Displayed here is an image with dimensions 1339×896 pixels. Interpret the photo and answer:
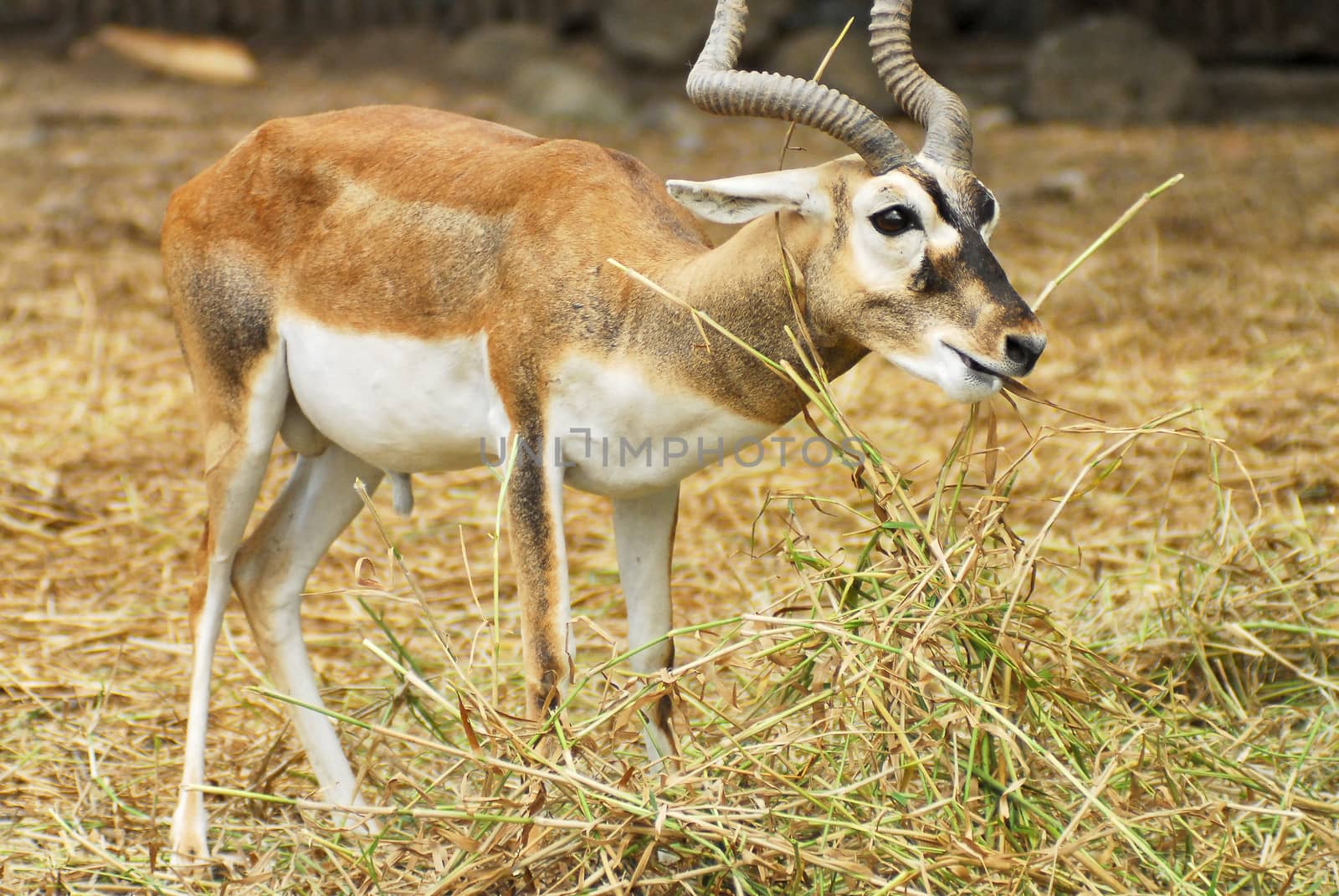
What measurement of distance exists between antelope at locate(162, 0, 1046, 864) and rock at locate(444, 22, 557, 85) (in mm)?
9318

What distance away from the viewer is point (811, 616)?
350 centimetres

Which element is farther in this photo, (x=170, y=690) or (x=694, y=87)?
(x=170, y=690)

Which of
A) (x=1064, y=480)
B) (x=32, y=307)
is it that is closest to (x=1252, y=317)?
(x=1064, y=480)

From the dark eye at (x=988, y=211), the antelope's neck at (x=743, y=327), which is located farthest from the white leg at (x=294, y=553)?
the dark eye at (x=988, y=211)

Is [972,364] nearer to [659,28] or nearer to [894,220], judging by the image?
[894,220]

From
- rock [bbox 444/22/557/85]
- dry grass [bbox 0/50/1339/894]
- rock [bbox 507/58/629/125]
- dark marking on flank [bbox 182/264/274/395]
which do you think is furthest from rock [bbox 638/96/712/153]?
dark marking on flank [bbox 182/264/274/395]

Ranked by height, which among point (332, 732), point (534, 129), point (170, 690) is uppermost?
point (332, 732)

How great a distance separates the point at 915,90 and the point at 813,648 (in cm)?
131

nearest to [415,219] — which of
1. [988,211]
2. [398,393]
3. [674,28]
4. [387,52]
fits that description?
[398,393]

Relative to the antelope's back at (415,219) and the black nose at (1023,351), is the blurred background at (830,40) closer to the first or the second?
Answer: the antelope's back at (415,219)

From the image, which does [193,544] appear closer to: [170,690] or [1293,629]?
[170,690]

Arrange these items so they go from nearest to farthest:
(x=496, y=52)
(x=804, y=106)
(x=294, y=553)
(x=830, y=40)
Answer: (x=804, y=106), (x=294, y=553), (x=830, y=40), (x=496, y=52)

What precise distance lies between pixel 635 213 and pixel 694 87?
450 millimetres

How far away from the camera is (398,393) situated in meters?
3.77
